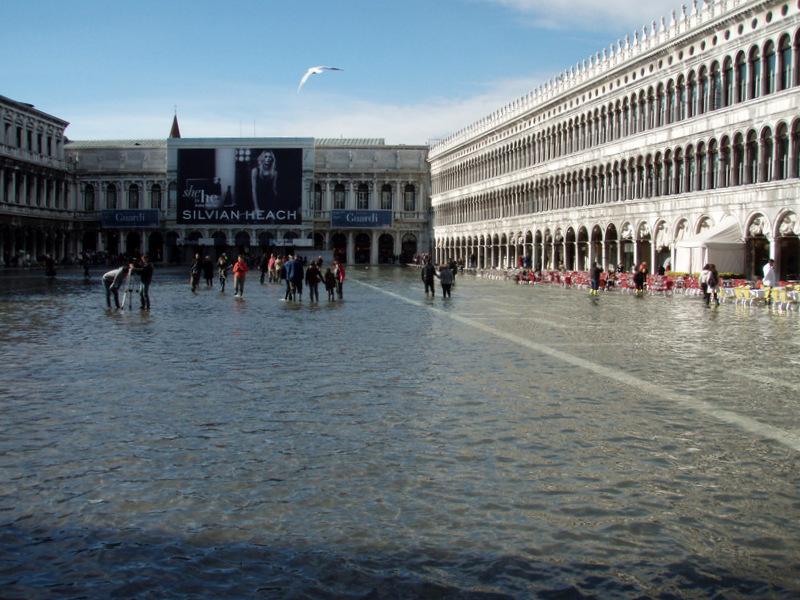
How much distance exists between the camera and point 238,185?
90.9 metres

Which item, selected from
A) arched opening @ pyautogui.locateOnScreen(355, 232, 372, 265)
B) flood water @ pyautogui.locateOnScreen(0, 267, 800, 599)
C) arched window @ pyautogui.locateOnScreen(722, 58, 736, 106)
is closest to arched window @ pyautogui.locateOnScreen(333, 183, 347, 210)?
arched opening @ pyautogui.locateOnScreen(355, 232, 372, 265)

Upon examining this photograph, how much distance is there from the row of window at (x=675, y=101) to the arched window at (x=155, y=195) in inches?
1748

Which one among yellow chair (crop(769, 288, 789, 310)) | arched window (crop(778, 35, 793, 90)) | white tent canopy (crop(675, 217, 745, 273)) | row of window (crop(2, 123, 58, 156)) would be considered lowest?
yellow chair (crop(769, 288, 789, 310))

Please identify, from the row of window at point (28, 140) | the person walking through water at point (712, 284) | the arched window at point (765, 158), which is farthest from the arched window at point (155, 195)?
the person walking through water at point (712, 284)

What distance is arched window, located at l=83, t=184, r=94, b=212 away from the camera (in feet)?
326

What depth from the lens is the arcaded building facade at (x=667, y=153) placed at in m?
35.8

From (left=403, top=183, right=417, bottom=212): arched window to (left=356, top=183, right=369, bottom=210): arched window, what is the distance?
4230 millimetres

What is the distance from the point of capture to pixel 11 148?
75.7m

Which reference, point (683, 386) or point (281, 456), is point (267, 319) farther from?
point (281, 456)

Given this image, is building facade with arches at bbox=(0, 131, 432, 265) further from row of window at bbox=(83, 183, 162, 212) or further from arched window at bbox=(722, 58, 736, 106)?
arched window at bbox=(722, 58, 736, 106)

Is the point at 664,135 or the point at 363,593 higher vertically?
the point at 664,135

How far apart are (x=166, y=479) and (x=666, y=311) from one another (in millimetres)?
20498

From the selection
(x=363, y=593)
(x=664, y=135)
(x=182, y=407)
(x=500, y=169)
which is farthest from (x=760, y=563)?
(x=500, y=169)

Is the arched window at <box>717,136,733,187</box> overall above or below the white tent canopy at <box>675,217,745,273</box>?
above
